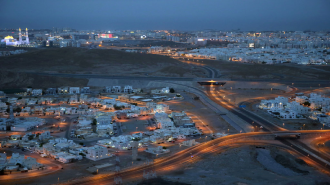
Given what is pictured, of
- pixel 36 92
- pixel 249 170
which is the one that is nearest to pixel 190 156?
pixel 249 170

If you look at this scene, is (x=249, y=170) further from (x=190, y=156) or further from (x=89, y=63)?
(x=89, y=63)

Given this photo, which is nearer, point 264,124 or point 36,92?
point 264,124

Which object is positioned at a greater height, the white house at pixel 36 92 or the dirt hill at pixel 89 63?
the dirt hill at pixel 89 63

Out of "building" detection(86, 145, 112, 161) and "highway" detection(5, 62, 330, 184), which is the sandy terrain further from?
"building" detection(86, 145, 112, 161)

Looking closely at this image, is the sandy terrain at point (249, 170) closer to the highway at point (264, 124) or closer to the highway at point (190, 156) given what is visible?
the highway at point (190, 156)

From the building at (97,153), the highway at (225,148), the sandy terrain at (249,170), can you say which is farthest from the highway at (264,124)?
the building at (97,153)

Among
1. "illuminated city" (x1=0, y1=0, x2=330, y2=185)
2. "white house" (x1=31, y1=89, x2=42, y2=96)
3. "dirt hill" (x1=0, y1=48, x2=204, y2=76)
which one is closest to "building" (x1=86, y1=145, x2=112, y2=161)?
"illuminated city" (x1=0, y1=0, x2=330, y2=185)

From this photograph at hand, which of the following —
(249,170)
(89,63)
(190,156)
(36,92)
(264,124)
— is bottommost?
(249,170)

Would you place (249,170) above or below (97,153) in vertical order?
below

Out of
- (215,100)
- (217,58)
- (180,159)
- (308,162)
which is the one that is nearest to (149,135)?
(180,159)

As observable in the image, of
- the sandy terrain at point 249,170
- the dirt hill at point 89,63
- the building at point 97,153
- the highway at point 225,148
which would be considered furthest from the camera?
the dirt hill at point 89,63

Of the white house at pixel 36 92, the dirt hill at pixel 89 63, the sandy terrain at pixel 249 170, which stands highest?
the dirt hill at pixel 89 63
